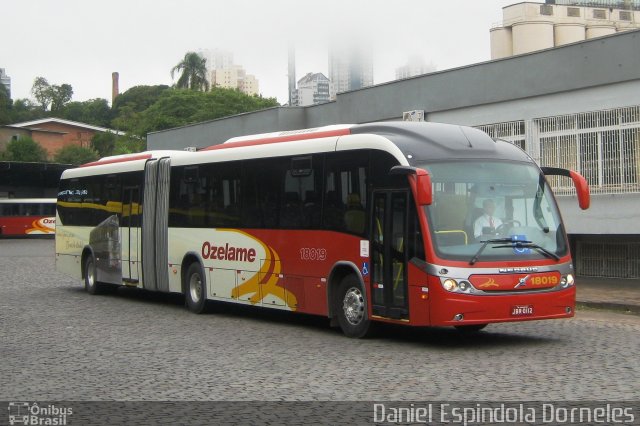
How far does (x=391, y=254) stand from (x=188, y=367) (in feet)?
11.0

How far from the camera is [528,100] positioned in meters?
27.6

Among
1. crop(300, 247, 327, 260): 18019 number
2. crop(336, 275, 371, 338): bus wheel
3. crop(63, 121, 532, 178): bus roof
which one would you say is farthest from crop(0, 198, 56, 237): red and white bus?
crop(336, 275, 371, 338): bus wheel

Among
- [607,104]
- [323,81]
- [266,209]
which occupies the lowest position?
[266,209]

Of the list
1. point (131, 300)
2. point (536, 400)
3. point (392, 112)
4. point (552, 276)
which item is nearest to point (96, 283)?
point (131, 300)

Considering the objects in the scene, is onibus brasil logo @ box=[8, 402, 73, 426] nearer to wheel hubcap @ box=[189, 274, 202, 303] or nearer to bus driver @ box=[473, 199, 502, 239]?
bus driver @ box=[473, 199, 502, 239]

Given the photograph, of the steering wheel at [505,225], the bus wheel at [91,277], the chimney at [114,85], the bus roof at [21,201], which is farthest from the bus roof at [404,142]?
the chimney at [114,85]

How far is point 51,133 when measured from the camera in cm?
12988

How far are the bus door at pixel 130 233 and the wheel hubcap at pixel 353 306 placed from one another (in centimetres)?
853

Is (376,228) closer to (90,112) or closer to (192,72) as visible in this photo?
(192,72)

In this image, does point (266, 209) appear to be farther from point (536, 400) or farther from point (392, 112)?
point (392, 112)

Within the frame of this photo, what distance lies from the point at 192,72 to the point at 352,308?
322 feet

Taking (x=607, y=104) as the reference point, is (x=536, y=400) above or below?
below

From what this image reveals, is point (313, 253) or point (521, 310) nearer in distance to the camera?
point (521, 310)

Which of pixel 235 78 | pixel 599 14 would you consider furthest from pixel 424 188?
pixel 235 78
